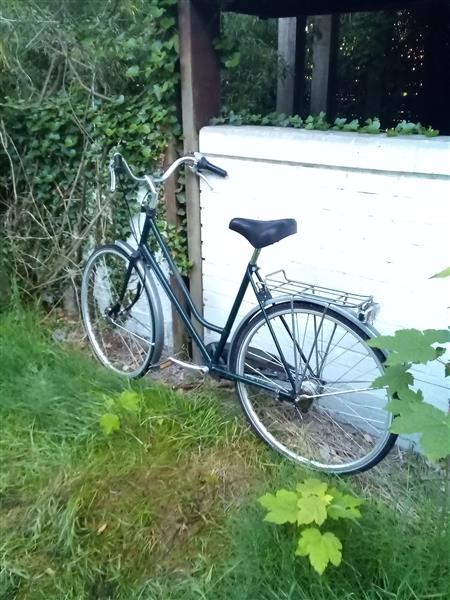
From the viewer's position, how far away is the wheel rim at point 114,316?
3527 mm

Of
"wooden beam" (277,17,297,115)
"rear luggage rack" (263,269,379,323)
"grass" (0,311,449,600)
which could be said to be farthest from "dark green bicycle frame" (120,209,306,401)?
"wooden beam" (277,17,297,115)

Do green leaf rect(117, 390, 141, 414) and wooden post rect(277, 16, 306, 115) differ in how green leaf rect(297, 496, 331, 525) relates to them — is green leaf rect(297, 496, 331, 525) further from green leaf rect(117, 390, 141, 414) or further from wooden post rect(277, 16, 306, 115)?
wooden post rect(277, 16, 306, 115)

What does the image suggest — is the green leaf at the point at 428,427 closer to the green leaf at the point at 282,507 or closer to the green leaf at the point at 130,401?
the green leaf at the point at 282,507

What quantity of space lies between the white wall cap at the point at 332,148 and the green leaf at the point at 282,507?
136 centimetres

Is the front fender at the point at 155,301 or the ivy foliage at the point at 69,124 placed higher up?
the ivy foliage at the point at 69,124

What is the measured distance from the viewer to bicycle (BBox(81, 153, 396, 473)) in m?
2.50

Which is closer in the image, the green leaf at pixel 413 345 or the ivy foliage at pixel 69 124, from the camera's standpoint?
the green leaf at pixel 413 345

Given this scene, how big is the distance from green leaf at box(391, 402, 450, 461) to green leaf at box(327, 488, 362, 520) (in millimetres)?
387

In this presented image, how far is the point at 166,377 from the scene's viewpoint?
3.43m

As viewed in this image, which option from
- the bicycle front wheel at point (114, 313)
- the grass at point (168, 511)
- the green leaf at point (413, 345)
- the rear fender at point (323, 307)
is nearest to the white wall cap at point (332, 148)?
the rear fender at point (323, 307)

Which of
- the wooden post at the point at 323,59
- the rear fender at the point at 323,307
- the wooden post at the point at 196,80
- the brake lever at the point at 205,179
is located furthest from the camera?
the wooden post at the point at 323,59

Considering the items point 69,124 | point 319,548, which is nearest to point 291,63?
point 69,124

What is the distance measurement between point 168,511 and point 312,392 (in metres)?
0.77

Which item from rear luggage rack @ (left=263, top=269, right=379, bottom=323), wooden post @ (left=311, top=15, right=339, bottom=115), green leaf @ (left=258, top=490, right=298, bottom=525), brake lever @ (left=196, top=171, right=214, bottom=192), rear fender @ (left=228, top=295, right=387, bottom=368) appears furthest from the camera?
wooden post @ (left=311, top=15, right=339, bottom=115)
